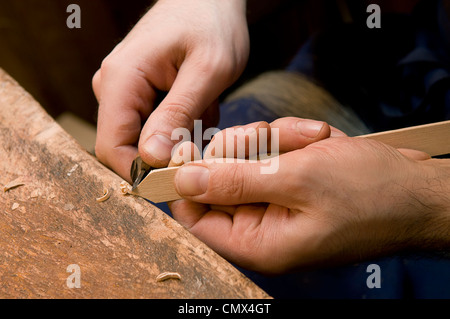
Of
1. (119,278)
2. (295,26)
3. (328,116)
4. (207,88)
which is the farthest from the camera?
(295,26)

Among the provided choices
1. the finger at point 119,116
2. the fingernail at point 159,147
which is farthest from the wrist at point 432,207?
the finger at point 119,116

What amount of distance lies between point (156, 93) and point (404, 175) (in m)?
0.68

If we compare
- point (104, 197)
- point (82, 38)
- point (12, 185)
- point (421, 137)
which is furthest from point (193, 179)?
point (82, 38)

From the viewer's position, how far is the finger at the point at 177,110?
30.6 inches

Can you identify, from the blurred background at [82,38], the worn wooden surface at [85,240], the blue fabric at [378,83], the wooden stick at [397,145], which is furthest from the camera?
the blurred background at [82,38]

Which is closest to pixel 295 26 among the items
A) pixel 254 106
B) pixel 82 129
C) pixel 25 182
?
pixel 254 106

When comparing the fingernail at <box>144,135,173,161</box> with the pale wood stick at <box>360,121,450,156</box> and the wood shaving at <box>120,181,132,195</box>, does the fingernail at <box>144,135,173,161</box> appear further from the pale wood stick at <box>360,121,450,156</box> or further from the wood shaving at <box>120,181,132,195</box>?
the pale wood stick at <box>360,121,450,156</box>

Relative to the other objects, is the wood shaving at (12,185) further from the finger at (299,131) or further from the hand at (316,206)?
the finger at (299,131)

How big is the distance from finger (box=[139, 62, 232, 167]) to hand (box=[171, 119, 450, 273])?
0.41 feet

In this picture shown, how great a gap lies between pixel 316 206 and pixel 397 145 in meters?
0.31

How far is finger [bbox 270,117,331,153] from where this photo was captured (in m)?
0.77

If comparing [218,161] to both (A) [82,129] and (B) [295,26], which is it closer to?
(B) [295,26]

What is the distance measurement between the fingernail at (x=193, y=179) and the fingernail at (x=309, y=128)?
240mm

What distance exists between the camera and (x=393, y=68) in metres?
1.24
